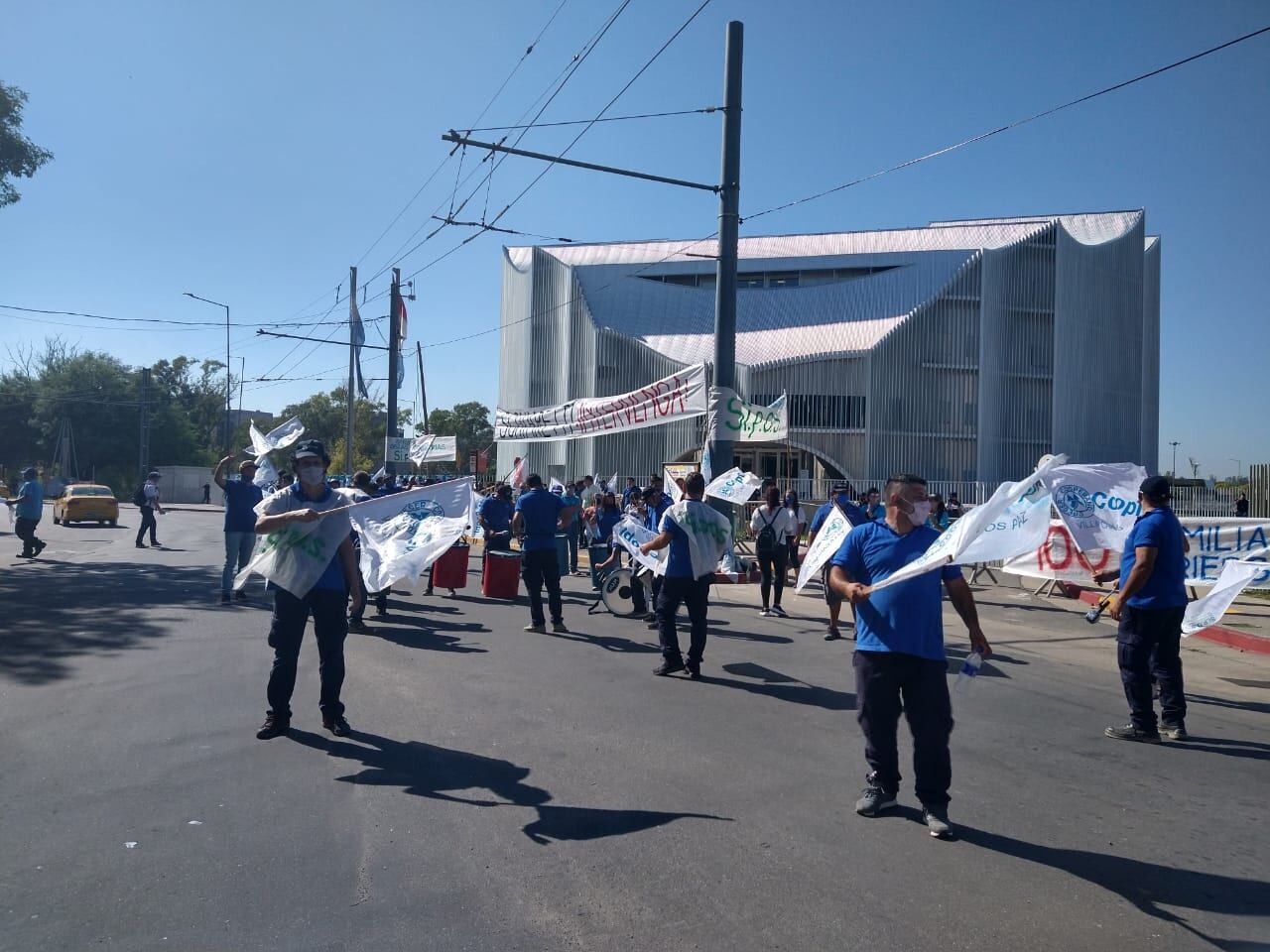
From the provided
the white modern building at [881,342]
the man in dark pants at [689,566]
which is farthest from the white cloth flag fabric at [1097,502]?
the white modern building at [881,342]

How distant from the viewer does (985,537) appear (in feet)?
18.2

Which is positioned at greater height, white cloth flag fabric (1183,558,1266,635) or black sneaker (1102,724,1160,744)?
white cloth flag fabric (1183,558,1266,635)

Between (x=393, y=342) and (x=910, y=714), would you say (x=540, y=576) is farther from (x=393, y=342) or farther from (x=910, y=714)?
(x=393, y=342)

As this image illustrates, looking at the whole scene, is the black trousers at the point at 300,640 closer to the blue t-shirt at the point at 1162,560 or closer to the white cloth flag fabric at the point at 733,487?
the blue t-shirt at the point at 1162,560

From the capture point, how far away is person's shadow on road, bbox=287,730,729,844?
4.91m

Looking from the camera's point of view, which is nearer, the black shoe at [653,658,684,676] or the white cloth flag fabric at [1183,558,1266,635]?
the white cloth flag fabric at [1183,558,1266,635]

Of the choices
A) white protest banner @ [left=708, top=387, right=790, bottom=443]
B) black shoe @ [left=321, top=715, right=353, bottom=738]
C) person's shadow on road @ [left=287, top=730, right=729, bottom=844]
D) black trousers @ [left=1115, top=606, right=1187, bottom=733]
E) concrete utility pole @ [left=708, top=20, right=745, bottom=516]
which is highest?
concrete utility pole @ [left=708, top=20, right=745, bottom=516]

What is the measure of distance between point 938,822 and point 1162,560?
319cm

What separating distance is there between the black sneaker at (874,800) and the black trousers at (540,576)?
5969 millimetres

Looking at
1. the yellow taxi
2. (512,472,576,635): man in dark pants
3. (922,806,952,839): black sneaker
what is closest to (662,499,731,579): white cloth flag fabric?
(512,472,576,635): man in dark pants

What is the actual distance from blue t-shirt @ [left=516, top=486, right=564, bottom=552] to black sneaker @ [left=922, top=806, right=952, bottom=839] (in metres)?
6.47

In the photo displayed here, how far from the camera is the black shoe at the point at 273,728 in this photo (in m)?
6.36

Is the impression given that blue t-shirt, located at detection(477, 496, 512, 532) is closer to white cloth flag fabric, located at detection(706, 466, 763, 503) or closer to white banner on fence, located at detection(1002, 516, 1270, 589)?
white cloth flag fabric, located at detection(706, 466, 763, 503)

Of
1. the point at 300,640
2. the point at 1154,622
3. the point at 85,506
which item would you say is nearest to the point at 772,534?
the point at 1154,622
